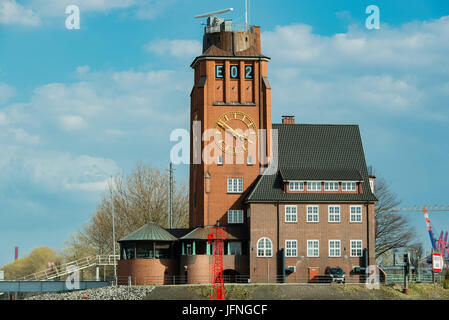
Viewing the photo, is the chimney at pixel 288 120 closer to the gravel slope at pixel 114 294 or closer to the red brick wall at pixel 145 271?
the red brick wall at pixel 145 271

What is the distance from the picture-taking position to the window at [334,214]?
81.0 metres

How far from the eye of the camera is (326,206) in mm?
81125

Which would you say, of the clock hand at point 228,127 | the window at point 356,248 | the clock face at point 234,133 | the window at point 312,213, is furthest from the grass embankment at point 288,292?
the clock hand at point 228,127

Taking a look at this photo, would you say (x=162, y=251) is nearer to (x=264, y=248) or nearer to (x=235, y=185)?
(x=235, y=185)

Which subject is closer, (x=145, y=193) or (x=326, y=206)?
(x=326, y=206)

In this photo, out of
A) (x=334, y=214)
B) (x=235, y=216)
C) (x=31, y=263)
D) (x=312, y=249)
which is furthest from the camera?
(x=31, y=263)

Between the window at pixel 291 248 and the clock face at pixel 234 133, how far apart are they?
10093 millimetres

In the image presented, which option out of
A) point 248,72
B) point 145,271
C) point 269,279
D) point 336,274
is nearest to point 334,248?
point 336,274

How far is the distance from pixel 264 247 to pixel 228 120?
12.8 meters

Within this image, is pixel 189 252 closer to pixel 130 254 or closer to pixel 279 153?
pixel 130 254

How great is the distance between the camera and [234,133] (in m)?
84.4
